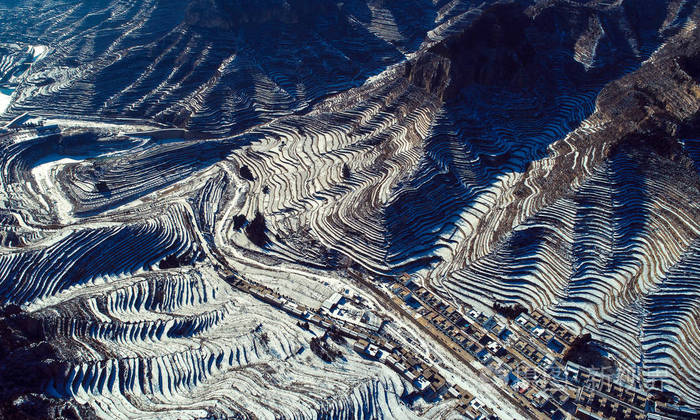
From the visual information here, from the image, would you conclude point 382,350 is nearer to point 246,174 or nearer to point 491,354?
point 491,354

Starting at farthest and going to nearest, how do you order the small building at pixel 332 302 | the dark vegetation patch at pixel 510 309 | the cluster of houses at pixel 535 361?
the small building at pixel 332 302
the dark vegetation patch at pixel 510 309
the cluster of houses at pixel 535 361

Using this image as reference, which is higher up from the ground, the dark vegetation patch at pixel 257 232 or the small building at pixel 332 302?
the dark vegetation patch at pixel 257 232

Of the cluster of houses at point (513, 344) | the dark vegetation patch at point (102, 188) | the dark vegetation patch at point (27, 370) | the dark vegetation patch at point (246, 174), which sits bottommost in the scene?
the dark vegetation patch at point (27, 370)

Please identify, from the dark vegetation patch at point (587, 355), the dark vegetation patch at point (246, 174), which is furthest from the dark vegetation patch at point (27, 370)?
the dark vegetation patch at point (587, 355)

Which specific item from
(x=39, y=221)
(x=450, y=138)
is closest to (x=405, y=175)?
(x=450, y=138)

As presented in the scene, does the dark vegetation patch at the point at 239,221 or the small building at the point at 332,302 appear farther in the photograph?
the dark vegetation patch at the point at 239,221

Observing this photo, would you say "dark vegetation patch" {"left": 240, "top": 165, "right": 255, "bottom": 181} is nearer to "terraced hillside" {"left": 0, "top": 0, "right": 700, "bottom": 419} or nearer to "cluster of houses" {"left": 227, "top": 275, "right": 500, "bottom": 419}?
"terraced hillside" {"left": 0, "top": 0, "right": 700, "bottom": 419}

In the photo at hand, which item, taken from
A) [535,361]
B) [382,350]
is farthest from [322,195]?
[535,361]

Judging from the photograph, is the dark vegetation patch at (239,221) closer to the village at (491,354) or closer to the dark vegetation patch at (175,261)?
the dark vegetation patch at (175,261)

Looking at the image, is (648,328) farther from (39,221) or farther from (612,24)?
(612,24)

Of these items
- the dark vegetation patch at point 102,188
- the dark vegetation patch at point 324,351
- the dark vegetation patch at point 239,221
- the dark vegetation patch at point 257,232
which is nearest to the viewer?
the dark vegetation patch at point 324,351
